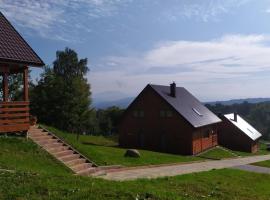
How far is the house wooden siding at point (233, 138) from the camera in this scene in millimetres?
59491

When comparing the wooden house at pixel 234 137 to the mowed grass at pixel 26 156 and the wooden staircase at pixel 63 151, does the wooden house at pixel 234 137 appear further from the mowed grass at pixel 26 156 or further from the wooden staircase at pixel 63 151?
the mowed grass at pixel 26 156

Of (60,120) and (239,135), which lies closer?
(60,120)

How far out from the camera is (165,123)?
43.2 meters

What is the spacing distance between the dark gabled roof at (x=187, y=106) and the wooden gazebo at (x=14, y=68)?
75.5 feet

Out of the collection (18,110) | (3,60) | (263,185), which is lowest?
(263,185)

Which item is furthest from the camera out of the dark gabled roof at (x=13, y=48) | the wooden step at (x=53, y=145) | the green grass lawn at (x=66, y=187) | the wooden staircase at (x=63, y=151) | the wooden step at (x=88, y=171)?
the wooden step at (x=53, y=145)

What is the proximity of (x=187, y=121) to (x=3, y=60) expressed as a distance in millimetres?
25022

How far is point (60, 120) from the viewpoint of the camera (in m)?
54.1

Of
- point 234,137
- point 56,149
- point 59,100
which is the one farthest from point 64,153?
point 234,137

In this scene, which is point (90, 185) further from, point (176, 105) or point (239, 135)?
point (239, 135)

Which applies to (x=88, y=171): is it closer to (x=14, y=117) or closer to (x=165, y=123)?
(x=14, y=117)

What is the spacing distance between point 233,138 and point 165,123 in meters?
20.6

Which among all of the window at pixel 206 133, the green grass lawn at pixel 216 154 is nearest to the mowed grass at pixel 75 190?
the green grass lawn at pixel 216 154

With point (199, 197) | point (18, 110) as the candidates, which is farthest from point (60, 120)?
point (199, 197)
